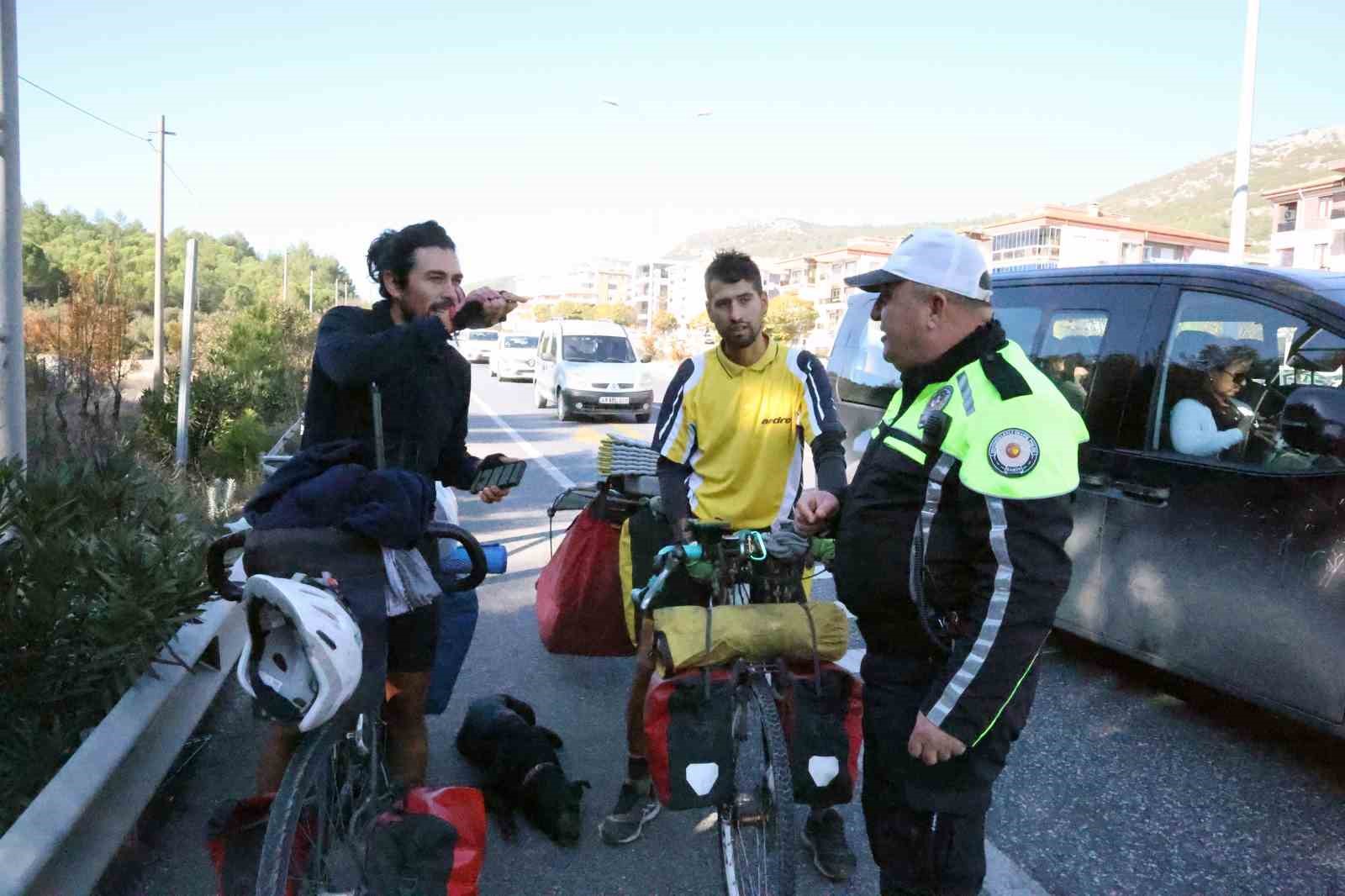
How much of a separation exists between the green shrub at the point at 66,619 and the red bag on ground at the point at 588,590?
1.45 meters

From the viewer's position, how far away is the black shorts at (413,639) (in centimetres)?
296

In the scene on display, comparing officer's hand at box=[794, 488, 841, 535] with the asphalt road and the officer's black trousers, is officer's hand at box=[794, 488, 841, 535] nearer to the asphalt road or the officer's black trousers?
the officer's black trousers

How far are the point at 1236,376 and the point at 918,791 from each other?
3.00 metres

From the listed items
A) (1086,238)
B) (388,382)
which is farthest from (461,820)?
(1086,238)

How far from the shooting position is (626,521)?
436 centimetres

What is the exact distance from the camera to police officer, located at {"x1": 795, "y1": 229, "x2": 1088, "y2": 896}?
6.89 feet

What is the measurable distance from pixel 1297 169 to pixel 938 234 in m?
220

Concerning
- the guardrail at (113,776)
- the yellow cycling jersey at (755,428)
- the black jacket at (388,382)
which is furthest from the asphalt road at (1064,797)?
the black jacket at (388,382)

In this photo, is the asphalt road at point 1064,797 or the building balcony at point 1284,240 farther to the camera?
the building balcony at point 1284,240

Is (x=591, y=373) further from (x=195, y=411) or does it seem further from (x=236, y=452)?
(x=236, y=452)

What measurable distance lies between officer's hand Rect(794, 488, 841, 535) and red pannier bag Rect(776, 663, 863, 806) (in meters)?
0.43

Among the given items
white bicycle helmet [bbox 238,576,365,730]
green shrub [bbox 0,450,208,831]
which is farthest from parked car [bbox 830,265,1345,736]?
green shrub [bbox 0,450,208,831]

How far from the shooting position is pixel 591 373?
66.8 ft

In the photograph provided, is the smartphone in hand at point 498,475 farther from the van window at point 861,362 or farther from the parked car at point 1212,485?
the van window at point 861,362
